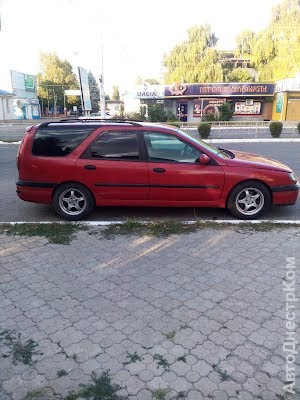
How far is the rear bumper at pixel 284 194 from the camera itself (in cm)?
518

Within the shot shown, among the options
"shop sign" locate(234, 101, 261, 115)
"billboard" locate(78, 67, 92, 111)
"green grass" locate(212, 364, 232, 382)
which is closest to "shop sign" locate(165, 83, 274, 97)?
"shop sign" locate(234, 101, 261, 115)

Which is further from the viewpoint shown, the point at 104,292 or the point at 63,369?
the point at 104,292

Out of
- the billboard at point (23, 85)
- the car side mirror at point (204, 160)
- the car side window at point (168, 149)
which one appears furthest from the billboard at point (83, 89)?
the billboard at point (23, 85)

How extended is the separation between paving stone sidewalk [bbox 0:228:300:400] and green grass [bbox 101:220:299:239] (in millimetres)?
220

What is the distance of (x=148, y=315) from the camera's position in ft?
9.68

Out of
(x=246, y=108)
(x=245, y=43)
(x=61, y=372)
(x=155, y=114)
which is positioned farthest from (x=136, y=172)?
(x=245, y=43)

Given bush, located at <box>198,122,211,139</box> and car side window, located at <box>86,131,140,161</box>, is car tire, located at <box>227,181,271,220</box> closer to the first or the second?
car side window, located at <box>86,131,140,161</box>

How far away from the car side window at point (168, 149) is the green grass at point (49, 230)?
154cm

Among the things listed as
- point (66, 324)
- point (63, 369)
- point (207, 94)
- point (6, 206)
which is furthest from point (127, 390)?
point (207, 94)

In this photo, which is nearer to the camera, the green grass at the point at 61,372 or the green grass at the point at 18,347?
the green grass at the point at 61,372

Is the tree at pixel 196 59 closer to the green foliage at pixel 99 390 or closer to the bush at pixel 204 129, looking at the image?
the bush at pixel 204 129

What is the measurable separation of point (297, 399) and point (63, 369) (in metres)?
1.54

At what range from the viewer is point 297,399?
2.15 meters

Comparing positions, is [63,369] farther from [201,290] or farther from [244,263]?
[244,263]
